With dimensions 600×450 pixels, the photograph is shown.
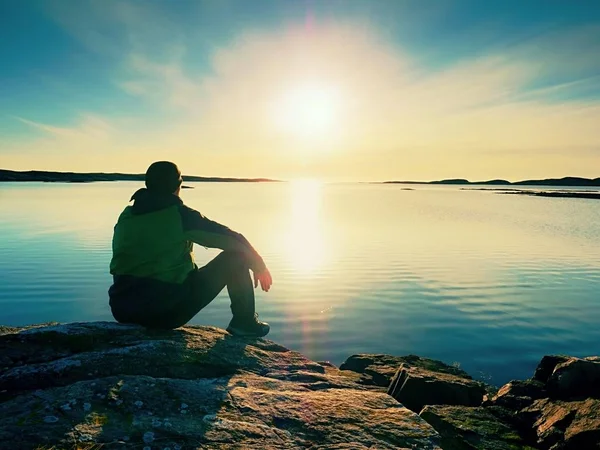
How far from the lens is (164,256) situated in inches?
272

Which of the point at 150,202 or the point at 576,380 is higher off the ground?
the point at 150,202

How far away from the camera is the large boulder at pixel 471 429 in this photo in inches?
241

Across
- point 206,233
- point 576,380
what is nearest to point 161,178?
point 206,233

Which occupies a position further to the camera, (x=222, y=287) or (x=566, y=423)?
(x=222, y=287)

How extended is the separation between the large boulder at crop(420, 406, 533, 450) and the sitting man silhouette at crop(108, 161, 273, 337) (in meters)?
3.81

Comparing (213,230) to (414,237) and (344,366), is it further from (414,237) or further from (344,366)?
(414,237)

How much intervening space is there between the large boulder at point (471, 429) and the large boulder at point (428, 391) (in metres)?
0.65

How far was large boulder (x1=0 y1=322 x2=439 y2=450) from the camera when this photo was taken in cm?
430

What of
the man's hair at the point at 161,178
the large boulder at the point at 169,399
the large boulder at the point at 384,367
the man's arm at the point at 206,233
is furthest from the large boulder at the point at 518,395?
the man's hair at the point at 161,178

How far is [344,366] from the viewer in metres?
10.4

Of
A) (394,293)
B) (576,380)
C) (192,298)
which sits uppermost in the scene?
(192,298)

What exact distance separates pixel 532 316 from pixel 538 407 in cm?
943

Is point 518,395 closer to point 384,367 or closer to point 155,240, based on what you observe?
point 384,367

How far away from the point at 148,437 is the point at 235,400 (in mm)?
1205
